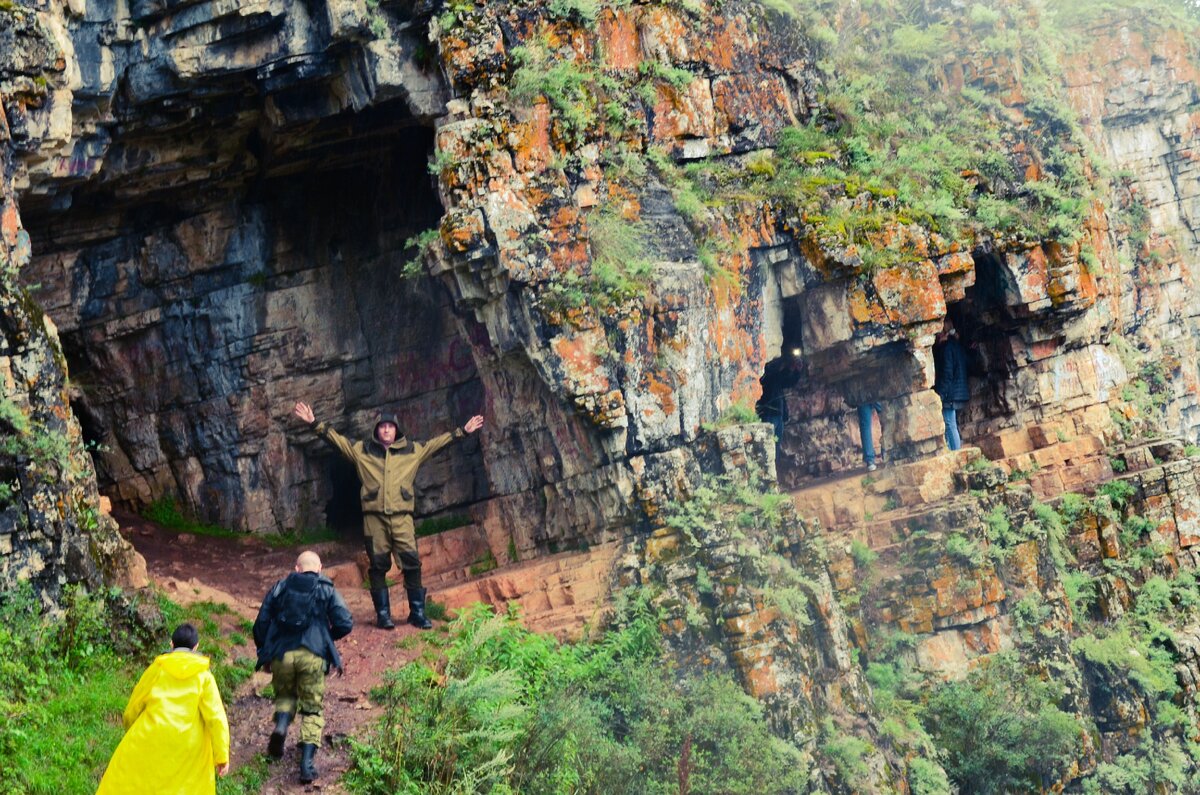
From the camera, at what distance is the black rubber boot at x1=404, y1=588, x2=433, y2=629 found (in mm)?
14859

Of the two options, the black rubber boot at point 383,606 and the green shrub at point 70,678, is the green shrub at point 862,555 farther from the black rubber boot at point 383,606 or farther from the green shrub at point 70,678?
the green shrub at point 70,678

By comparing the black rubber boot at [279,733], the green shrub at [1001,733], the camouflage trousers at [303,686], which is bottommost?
the green shrub at [1001,733]

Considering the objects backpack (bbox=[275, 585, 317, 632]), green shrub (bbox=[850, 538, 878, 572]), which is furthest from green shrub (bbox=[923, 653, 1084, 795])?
backpack (bbox=[275, 585, 317, 632])

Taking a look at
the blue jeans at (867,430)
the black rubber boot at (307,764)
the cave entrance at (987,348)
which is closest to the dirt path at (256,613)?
the black rubber boot at (307,764)

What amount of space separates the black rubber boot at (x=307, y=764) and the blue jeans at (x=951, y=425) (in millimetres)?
11161

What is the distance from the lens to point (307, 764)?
432 inches

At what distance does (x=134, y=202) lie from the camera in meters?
18.7

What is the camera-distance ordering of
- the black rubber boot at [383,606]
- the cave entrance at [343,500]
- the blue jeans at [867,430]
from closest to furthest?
the black rubber boot at [383,606], the blue jeans at [867,430], the cave entrance at [343,500]

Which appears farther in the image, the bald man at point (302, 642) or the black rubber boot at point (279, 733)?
the black rubber boot at point (279, 733)

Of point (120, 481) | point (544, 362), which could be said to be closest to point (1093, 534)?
point (544, 362)

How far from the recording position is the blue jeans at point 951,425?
766 inches

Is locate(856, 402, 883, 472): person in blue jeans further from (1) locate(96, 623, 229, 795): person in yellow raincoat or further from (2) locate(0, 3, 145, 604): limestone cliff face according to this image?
(1) locate(96, 623, 229, 795): person in yellow raincoat

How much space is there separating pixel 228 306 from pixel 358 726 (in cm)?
914

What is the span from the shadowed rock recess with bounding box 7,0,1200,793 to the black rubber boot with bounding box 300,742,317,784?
10.1 ft
